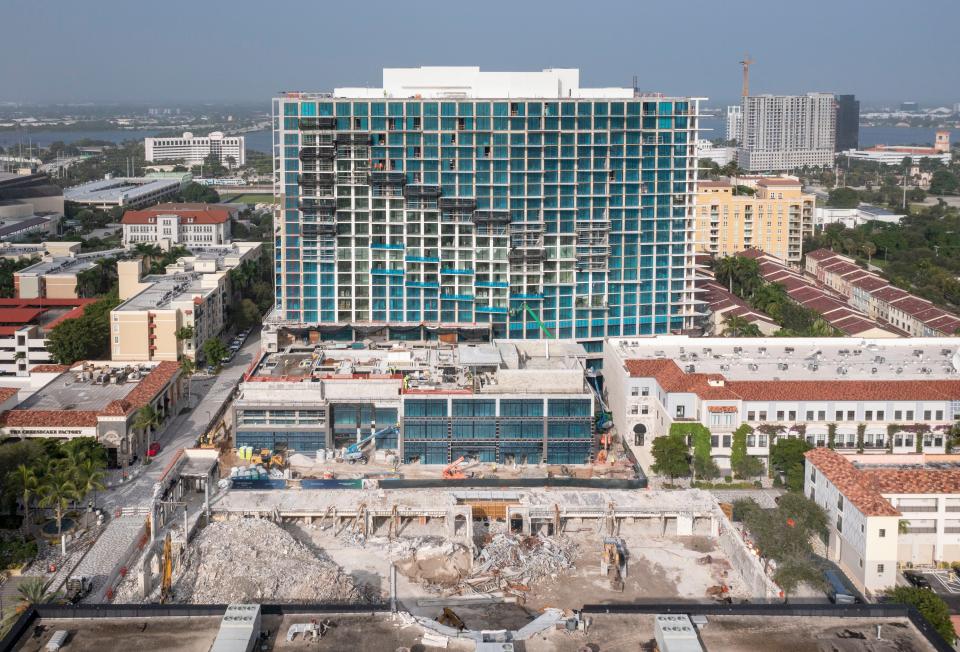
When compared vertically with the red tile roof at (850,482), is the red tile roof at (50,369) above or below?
above

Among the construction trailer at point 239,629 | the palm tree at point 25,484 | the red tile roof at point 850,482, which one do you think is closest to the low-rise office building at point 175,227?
the palm tree at point 25,484

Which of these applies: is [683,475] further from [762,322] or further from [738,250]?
[738,250]

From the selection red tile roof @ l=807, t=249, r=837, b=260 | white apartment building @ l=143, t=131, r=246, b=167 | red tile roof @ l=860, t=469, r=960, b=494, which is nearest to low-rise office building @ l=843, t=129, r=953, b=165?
red tile roof @ l=807, t=249, r=837, b=260

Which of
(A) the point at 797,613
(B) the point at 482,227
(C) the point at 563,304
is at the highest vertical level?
(B) the point at 482,227

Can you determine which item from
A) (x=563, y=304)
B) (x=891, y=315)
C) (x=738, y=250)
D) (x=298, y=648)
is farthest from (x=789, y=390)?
(x=738, y=250)

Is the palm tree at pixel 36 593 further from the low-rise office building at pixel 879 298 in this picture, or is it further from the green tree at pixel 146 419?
the low-rise office building at pixel 879 298
